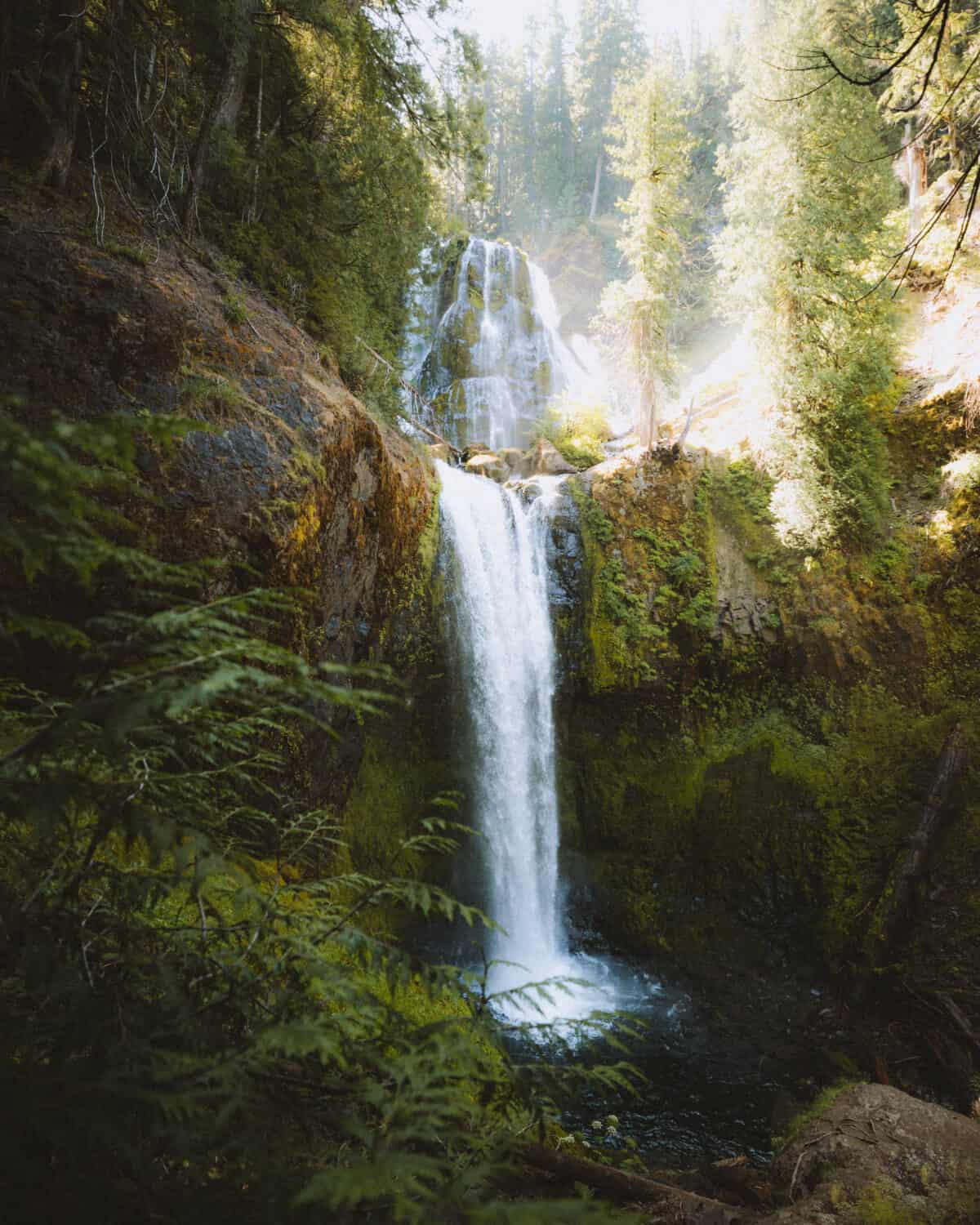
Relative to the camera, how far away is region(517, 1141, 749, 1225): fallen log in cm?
286

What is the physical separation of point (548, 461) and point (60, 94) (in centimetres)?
910

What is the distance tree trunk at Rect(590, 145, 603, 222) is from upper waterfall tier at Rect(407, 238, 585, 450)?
1570 cm

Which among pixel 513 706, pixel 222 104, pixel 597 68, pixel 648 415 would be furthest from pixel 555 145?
pixel 513 706

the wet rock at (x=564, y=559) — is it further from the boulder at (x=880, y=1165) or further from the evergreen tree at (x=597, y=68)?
the evergreen tree at (x=597, y=68)

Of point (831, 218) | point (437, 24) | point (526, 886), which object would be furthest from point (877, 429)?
point (526, 886)

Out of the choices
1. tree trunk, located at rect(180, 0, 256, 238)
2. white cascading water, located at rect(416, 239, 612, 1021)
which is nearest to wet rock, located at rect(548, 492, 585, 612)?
white cascading water, located at rect(416, 239, 612, 1021)

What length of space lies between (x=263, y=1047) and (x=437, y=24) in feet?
31.8

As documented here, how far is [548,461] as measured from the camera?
1238 centimetres

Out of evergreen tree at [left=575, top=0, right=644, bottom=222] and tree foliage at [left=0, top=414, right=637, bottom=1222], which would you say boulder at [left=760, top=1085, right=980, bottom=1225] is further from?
evergreen tree at [left=575, top=0, right=644, bottom=222]

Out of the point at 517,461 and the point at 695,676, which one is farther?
the point at 517,461

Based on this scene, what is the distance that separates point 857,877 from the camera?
27.0 feet

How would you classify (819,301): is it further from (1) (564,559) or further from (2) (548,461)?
(1) (564,559)

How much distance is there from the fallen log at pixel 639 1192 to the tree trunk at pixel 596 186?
40.2 m

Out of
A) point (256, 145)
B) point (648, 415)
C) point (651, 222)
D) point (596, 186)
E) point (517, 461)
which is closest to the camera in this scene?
point (256, 145)
